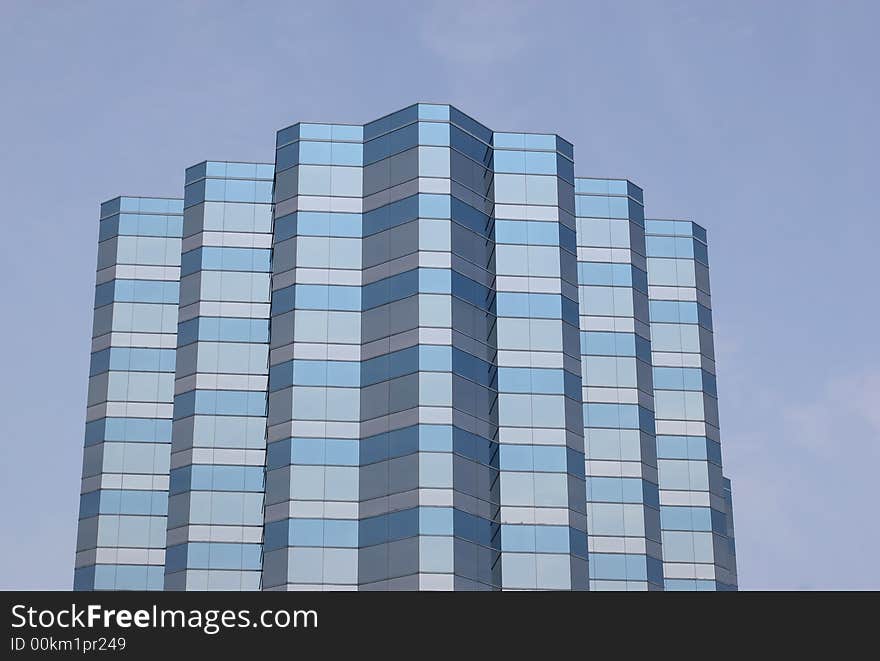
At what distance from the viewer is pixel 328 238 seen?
93688 mm

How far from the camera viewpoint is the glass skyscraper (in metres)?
86.2

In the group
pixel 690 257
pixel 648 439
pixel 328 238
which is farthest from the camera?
pixel 690 257

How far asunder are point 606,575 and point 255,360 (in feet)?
89.1

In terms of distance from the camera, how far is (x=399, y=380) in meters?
87.6

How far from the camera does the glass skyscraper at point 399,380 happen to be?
8619cm

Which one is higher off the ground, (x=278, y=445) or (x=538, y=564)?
(x=278, y=445)
